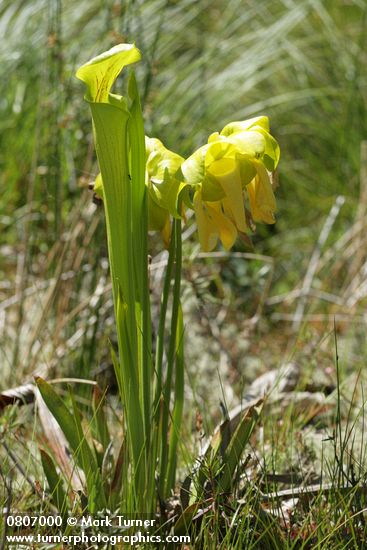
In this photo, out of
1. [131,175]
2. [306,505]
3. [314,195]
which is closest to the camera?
[131,175]

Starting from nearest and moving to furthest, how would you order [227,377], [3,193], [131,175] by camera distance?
[131,175]
[227,377]
[3,193]

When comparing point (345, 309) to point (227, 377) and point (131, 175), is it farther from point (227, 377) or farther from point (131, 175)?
point (131, 175)

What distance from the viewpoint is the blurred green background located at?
2.21 meters

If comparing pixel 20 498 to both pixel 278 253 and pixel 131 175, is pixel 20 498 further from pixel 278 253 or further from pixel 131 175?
pixel 278 253

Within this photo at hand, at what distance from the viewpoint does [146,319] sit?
4.02ft

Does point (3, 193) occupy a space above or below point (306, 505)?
above

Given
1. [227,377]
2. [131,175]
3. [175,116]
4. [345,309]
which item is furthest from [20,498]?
[175,116]

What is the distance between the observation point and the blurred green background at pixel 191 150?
2.21 metres

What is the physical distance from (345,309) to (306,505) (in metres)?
Result: 1.36

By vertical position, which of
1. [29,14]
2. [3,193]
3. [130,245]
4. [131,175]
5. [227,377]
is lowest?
[227,377]

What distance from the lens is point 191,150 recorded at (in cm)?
295

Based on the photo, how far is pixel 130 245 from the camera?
1200mm

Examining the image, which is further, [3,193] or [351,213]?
[351,213]

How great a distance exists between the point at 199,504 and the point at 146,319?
29cm
